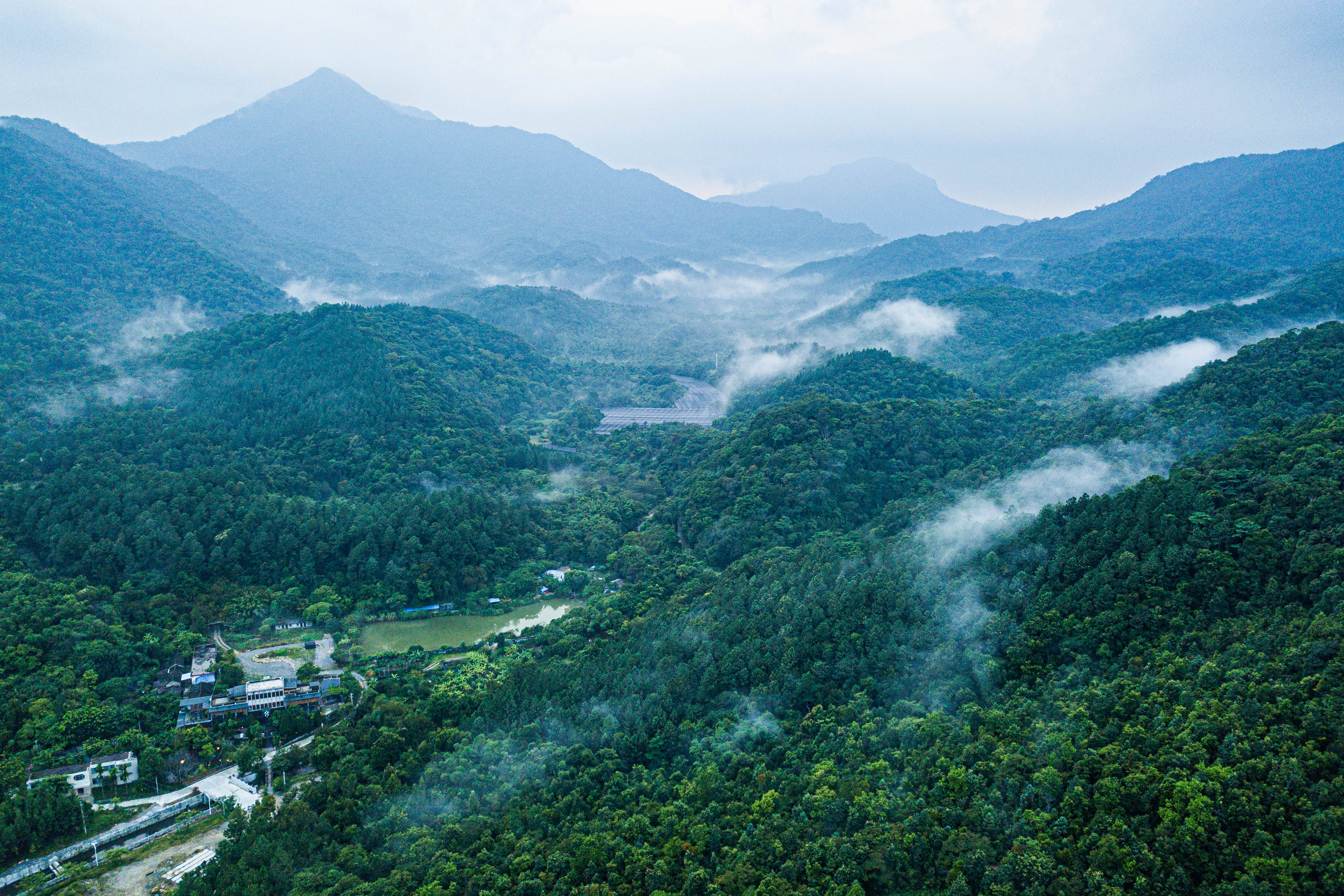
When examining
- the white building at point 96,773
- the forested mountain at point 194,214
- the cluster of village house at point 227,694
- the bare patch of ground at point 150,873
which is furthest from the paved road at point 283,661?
the forested mountain at point 194,214

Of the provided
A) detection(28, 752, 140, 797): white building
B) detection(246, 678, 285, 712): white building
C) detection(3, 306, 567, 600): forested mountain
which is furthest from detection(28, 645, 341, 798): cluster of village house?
detection(3, 306, 567, 600): forested mountain

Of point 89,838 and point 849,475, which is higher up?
point 849,475

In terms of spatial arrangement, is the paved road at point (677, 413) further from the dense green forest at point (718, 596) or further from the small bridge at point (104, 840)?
the small bridge at point (104, 840)

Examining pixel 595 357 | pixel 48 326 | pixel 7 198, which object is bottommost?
pixel 595 357

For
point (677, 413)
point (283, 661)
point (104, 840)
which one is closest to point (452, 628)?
point (283, 661)

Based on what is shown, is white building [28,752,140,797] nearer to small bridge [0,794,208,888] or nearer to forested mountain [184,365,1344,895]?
small bridge [0,794,208,888]

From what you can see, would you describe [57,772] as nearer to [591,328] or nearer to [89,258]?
[89,258]

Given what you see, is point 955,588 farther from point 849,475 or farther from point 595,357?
point 595,357

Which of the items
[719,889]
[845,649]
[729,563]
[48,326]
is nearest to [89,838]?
[719,889]
